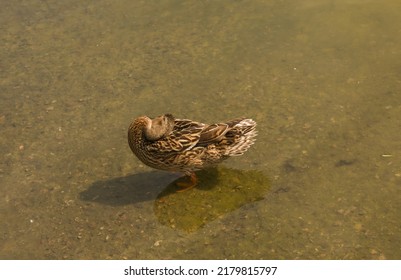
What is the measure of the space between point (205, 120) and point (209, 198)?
3.99 ft

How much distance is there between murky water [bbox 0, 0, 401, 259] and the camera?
5.62 metres

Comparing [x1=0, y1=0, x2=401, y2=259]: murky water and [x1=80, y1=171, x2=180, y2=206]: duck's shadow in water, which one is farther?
[x1=80, y1=171, x2=180, y2=206]: duck's shadow in water

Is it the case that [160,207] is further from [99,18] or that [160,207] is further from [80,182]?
[99,18]

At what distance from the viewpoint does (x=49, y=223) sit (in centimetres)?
592

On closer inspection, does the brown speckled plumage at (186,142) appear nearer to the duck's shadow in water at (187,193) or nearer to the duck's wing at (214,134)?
the duck's wing at (214,134)

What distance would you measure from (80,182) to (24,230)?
78 cm

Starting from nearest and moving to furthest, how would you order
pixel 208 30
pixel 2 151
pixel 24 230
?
pixel 24 230 → pixel 2 151 → pixel 208 30

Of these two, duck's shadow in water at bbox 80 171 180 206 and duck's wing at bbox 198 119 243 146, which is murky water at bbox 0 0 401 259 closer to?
duck's shadow in water at bbox 80 171 180 206

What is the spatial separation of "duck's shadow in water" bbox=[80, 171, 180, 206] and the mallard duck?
1.00 ft

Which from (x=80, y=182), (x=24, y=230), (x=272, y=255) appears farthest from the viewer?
(x=80, y=182)

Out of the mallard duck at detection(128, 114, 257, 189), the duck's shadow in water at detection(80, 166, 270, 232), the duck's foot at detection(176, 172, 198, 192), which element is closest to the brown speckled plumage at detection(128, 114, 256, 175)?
the mallard duck at detection(128, 114, 257, 189)

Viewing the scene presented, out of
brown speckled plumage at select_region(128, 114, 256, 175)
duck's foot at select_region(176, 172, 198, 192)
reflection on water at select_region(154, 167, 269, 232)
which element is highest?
brown speckled plumage at select_region(128, 114, 256, 175)

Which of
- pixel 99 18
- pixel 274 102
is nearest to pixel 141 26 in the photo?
pixel 99 18

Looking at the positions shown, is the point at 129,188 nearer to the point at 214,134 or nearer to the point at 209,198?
the point at 209,198
